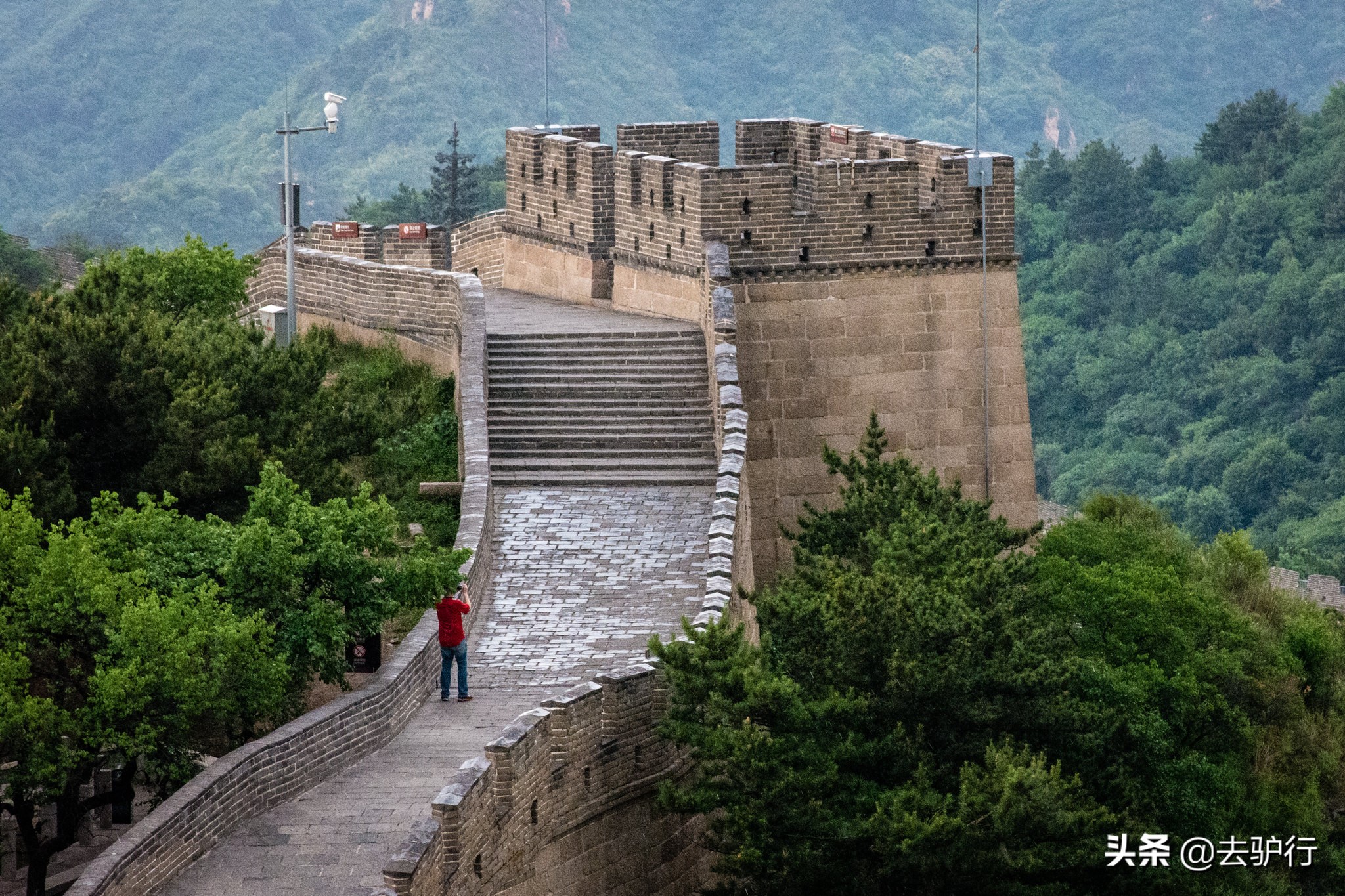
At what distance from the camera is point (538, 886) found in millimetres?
22219

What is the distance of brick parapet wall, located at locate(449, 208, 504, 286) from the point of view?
38188 mm

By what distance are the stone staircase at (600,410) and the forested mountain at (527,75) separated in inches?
3812

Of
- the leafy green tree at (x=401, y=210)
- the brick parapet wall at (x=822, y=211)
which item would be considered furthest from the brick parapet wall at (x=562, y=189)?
the leafy green tree at (x=401, y=210)

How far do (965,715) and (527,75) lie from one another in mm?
116365

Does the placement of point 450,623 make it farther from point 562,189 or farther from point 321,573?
point 562,189

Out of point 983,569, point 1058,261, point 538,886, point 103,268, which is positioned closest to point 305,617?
point 538,886

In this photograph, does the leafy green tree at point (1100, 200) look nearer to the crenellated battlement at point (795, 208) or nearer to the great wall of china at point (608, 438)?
the great wall of china at point (608, 438)

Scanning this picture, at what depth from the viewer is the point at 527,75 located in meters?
138

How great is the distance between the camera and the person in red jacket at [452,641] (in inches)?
967

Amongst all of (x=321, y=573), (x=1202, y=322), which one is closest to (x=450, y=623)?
(x=321, y=573)

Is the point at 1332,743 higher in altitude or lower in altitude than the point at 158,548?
lower

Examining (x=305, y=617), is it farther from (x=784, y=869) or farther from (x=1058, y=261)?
(x=1058, y=261)

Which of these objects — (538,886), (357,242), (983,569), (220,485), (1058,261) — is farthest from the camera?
(1058,261)

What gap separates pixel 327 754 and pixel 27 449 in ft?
19.7
